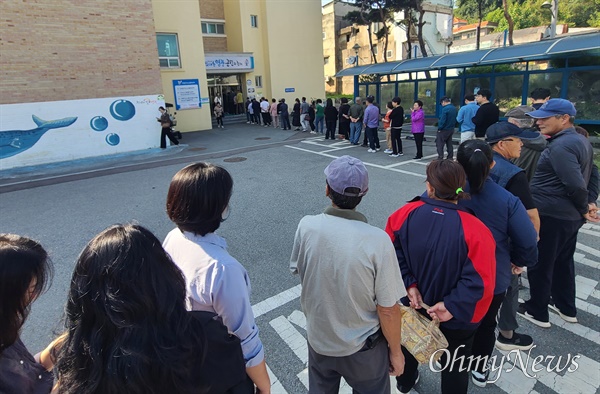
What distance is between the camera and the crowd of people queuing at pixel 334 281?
1.03 m

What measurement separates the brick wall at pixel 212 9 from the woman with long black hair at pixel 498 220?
23.0 metres

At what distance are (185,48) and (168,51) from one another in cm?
84

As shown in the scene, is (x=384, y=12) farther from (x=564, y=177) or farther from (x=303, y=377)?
(x=303, y=377)

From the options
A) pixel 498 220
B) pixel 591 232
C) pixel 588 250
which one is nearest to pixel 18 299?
pixel 498 220

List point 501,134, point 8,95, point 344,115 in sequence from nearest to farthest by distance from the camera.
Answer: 1. point 501,134
2. point 8,95
3. point 344,115

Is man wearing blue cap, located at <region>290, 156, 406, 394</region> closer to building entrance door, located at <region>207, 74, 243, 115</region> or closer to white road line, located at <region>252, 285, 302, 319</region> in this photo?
white road line, located at <region>252, 285, 302, 319</region>

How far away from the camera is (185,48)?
1755 cm

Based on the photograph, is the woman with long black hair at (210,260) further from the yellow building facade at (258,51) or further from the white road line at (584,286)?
the yellow building facade at (258,51)

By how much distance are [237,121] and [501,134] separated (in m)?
20.1

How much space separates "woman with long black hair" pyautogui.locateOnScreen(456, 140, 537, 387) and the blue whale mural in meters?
13.5

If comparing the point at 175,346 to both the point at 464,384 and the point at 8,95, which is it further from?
the point at 8,95

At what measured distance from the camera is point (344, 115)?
12734 mm

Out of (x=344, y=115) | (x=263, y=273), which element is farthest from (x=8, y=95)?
(x=263, y=273)

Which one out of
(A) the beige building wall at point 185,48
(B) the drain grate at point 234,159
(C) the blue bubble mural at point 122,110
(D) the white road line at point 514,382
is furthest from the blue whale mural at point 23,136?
(D) the white road line at point 514,382
